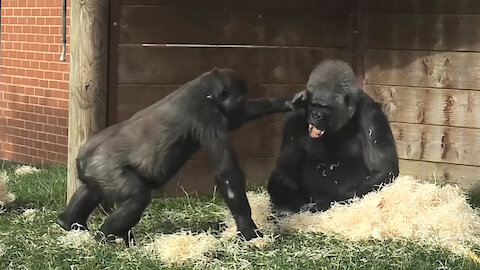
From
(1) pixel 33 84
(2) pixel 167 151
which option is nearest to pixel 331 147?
(2) pixel 167 151

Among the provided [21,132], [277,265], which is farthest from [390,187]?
[21,132]

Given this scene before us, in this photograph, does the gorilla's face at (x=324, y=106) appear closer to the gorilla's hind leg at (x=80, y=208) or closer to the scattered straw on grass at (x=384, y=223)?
the scattered straw on grass at (x=384, y=223)

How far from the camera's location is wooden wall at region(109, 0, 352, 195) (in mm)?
5438

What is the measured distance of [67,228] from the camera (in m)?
4.46

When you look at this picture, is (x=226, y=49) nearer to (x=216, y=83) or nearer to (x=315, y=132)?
(x=315, y=132)

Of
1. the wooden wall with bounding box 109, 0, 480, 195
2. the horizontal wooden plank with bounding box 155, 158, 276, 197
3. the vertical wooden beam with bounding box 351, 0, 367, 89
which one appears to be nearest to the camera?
the wooden wall with bounding box 109, 0, 480, 195

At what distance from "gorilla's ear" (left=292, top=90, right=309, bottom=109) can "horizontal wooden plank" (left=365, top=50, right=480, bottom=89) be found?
6.12 ft

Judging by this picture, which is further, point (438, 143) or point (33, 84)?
point (33, 84)

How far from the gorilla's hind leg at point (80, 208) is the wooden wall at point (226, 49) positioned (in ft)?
3.18

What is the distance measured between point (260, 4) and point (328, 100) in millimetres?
1706

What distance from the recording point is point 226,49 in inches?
232

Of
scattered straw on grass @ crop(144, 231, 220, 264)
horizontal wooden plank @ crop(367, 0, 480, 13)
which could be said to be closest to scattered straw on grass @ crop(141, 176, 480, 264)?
scattered straw on grass @ crop(144, 231, 220, 264)

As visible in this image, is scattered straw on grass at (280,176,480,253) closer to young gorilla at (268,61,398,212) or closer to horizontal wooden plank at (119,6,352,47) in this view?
young gorilla at (268,61,398,212)

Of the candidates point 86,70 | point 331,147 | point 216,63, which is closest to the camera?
point 331,147
